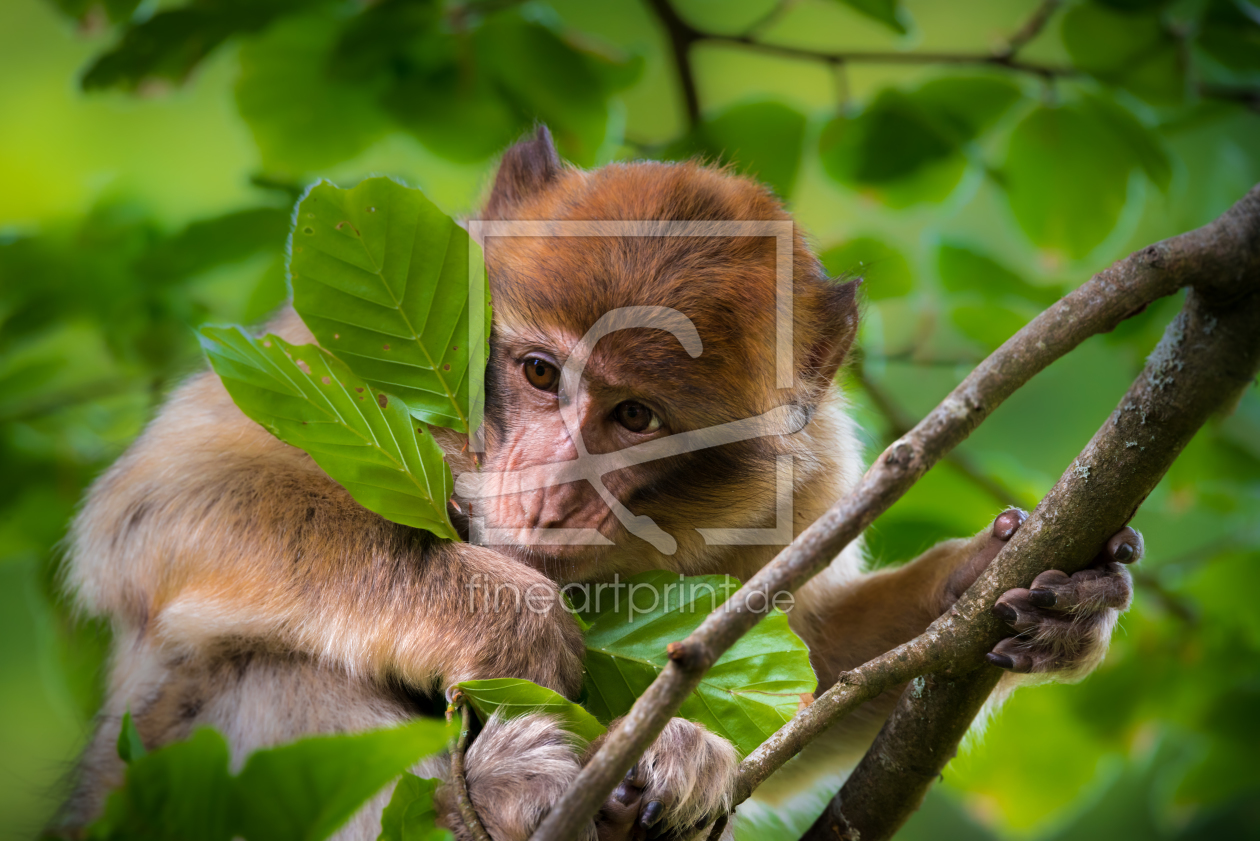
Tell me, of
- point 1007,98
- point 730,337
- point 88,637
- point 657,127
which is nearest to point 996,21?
point 657,127

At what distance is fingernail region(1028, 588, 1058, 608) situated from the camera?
2.08 m

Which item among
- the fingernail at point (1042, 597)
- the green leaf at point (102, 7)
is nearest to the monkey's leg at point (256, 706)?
the fingernail at point (1042, 597)

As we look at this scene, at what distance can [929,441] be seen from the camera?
1510mm

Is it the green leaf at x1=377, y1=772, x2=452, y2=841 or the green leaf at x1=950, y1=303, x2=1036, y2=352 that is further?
the green leaf at x1=950, y1=303, x2=1036, y2=352

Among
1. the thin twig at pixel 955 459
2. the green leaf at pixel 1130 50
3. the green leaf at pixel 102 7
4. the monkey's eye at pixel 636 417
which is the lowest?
the thin twig at pixel 955 459

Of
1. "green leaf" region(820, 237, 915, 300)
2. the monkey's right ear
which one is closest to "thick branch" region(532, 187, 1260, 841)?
the monkey's right ear

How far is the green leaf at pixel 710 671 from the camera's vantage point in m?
2.14

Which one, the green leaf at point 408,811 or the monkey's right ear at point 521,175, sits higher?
the monkey's right ear at point 521,175

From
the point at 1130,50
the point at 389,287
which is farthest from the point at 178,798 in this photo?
the point at 1130,50

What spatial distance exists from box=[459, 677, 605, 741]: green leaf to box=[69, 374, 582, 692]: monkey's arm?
0.67 feet

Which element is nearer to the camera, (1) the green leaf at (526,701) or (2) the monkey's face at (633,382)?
(1) the green leaf at (526,701)

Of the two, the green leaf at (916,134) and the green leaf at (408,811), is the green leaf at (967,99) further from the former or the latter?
the green leaf at (408,811)

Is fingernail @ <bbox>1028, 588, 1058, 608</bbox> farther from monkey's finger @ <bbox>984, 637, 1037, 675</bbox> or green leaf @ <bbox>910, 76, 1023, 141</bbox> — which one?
green leaf @ <bbox>910, 76, 1023, 141</bbox>

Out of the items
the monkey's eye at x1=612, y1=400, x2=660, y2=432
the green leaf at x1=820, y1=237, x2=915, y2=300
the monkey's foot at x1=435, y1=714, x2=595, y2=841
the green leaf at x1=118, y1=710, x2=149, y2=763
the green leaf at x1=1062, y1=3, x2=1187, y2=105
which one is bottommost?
the monkey's foot at x1=435, y1=714, x2=595, y2=841
